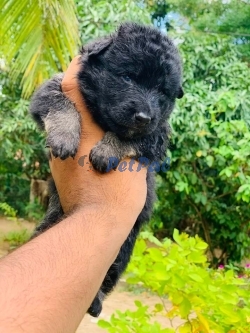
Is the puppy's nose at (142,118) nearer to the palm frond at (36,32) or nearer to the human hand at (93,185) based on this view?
the human hand at (93,185)

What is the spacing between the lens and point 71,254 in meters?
1.74

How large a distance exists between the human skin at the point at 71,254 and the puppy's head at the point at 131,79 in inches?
10.6

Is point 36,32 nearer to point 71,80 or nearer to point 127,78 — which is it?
point 71,80

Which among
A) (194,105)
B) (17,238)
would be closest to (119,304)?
(194,105)

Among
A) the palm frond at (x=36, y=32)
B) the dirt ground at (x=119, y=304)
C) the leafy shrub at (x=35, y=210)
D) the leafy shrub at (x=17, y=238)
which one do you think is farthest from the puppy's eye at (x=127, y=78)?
the leafy shrub at (x=35, y=210)

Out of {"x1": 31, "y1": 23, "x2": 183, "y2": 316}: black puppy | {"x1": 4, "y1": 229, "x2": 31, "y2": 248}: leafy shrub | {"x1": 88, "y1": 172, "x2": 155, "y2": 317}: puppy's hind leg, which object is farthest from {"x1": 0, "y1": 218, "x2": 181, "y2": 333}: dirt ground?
{"x1": 31, "y1": 23, "x2": 183, "y2": 316}: black puppy

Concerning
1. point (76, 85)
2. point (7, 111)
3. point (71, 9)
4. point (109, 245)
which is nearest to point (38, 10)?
point (71, 9)

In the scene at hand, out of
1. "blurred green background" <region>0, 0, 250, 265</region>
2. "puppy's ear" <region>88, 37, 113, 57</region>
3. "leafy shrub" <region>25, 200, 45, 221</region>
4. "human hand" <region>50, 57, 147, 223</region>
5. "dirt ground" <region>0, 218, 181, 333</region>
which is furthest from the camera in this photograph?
"leafy shrub" <region>25, 200, 45, 221</region>

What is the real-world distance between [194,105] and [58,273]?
5049 mm

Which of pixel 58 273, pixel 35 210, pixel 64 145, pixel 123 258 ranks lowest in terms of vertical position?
pixel 35 210

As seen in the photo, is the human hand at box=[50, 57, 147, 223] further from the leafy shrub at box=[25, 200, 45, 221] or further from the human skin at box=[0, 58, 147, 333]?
the leafy shrub at box=[25, 200, 45, 221]

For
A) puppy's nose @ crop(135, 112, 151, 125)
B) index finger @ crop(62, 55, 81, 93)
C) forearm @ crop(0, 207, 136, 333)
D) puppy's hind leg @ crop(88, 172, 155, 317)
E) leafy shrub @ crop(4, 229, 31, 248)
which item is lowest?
leafy shrub @ crop(4, 229, 31, 248)

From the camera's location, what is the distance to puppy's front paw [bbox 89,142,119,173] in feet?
7.95

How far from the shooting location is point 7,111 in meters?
7.73
